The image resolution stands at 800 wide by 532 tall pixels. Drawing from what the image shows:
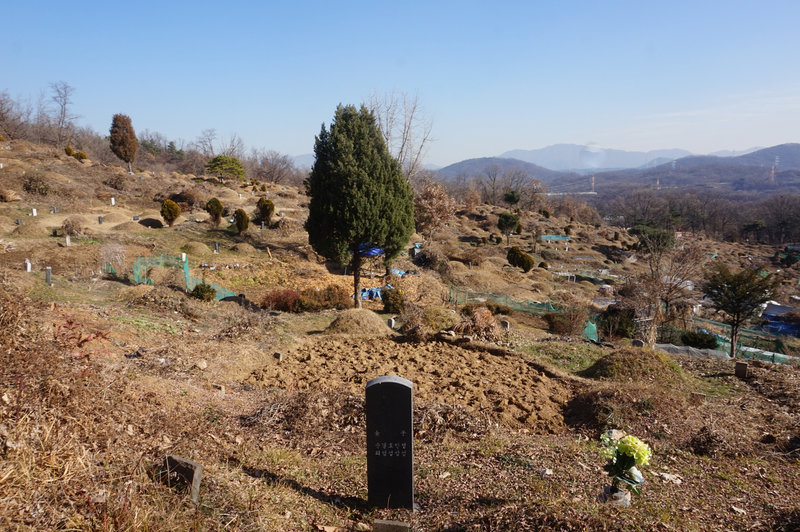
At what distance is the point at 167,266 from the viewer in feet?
67.8

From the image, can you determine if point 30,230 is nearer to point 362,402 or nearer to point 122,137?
point 362,402

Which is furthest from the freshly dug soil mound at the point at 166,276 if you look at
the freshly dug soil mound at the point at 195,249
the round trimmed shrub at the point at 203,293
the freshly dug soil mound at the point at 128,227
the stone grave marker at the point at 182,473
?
the stone grave marker at the point at 182,473

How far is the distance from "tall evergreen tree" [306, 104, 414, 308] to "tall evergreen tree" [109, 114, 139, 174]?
3962 cm

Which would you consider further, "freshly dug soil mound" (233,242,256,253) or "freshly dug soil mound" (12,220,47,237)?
"freshly dug soil mound" (233,242,256,253)

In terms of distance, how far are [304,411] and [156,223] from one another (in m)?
26.7

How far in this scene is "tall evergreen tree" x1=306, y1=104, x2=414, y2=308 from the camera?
1688cm

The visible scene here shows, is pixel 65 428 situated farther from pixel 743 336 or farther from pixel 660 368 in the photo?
pixel 743 336

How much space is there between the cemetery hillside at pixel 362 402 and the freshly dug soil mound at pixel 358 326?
0.28 ft

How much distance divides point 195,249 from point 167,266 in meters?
4.64

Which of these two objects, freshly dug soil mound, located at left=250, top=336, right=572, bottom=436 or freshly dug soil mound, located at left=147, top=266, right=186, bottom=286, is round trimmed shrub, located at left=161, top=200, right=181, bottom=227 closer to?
freshly dug soil mound, located at left=147, top=266, right=186, bottom=286

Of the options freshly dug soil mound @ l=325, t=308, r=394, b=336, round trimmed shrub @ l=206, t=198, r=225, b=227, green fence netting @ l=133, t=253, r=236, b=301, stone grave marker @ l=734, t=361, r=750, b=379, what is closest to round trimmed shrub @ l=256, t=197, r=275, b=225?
round trimmed shrub @ l=206, t=198, r=225, b=227

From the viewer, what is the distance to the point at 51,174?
116ft

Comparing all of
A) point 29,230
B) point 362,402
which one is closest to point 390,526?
point 362,402

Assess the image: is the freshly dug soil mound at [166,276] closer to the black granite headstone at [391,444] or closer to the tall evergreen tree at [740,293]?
the black granite headstone at [391,444]
